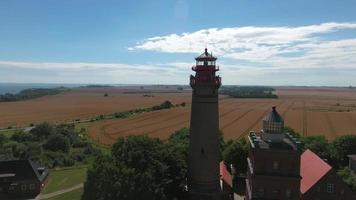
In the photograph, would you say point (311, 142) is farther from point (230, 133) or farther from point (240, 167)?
point (230, 133)

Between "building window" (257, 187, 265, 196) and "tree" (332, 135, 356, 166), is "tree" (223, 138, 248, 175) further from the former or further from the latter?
"building window" (257, 187, 265, 196)

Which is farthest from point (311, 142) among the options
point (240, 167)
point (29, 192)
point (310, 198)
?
point (29, 192)

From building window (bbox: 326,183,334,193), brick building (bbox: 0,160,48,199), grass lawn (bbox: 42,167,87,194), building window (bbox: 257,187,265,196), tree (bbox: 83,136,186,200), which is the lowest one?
grass lawn (bbox: 42,167,87,194)

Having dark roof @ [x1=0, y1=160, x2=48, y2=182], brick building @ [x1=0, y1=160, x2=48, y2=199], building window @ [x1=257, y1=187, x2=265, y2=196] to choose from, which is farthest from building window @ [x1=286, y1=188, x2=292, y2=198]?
dark roof @ [x1=0, y1=160, x2=48, y2=182]

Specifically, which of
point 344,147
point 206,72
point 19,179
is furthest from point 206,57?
point 344,147

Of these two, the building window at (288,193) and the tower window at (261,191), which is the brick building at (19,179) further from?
the building window at (288,193)

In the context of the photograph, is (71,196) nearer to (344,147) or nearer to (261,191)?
(261,191)

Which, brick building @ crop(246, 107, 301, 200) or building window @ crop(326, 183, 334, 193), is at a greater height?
brick building @ crop(246, 107, 301, 200)
